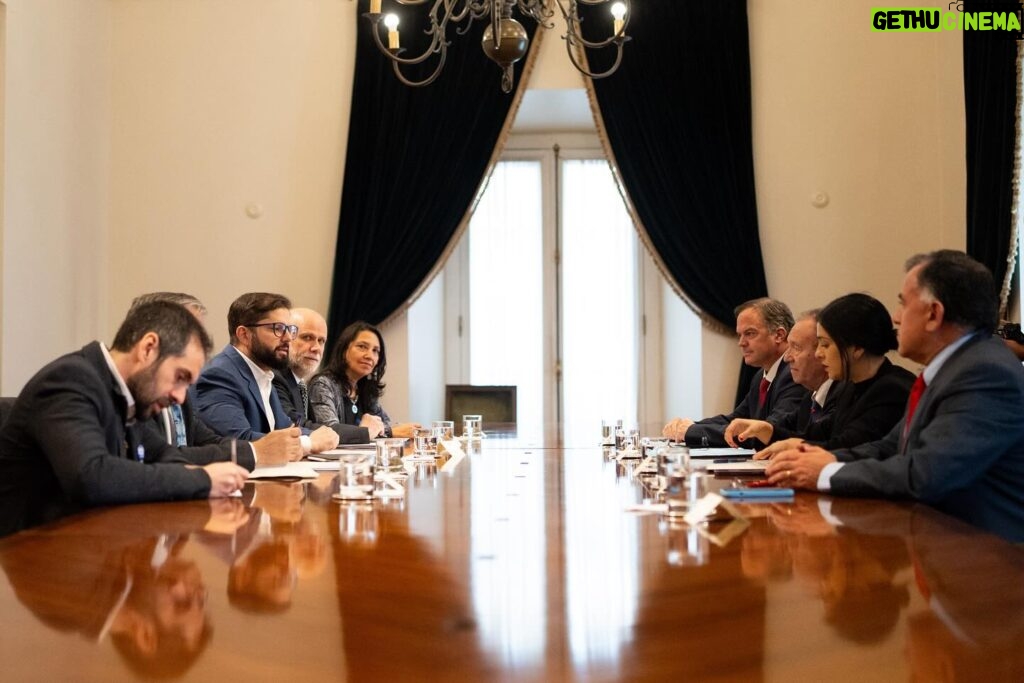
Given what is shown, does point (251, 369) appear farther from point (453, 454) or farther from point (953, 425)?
point (953, 425)

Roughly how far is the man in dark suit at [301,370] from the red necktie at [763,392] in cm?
171

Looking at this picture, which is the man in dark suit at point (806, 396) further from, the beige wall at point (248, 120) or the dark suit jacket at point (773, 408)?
the beige wall at point (248, 120)

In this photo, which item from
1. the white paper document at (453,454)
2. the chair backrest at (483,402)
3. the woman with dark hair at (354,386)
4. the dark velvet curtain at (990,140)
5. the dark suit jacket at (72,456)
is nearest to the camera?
the dark suit jacket at (72,456)

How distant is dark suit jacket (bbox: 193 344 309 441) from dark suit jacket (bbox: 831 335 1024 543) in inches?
86.0

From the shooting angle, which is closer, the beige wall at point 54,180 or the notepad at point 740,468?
the notepad at point 740,468

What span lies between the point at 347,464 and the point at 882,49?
5.68m

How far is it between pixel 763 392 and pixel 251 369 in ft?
7.31

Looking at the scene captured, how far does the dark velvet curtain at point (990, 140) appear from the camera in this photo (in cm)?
595

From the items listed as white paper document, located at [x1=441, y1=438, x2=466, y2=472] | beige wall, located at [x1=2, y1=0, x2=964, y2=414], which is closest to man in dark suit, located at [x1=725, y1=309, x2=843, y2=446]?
white paper document, located at [x1=441, y1=438, x2=466, y2=472]

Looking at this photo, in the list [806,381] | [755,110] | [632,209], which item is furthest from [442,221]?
[806,381]

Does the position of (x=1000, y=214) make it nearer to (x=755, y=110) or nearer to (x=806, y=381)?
(x=755, y=110)

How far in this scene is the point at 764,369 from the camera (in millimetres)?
4965

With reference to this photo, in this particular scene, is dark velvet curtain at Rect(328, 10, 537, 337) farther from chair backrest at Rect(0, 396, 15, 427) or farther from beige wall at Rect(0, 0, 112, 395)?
chair backrest at Rect(0, 396, 15, 427)

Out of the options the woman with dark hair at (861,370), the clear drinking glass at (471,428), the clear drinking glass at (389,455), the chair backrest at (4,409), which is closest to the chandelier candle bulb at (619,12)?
the woman with dark hair at (861,370)
